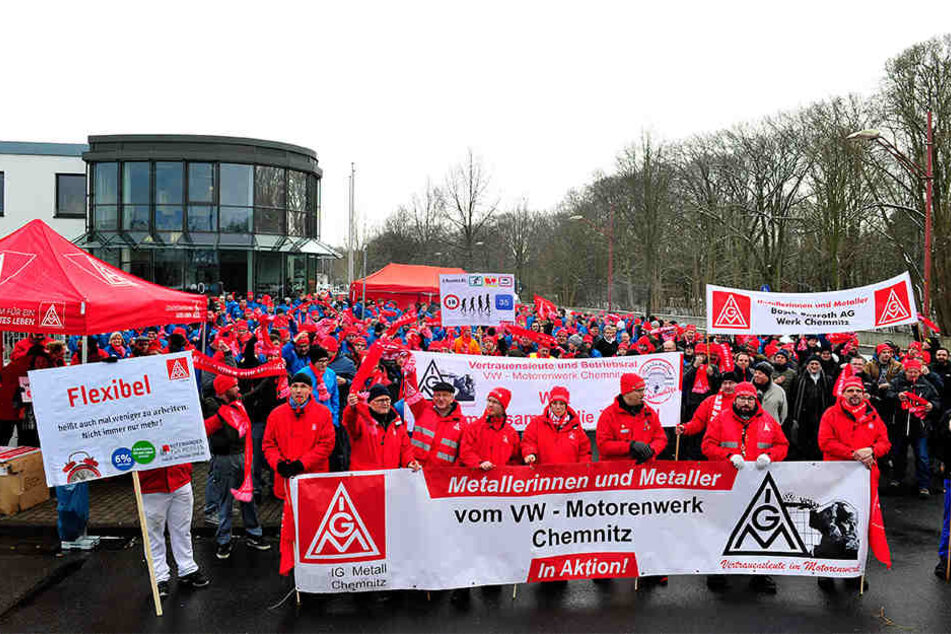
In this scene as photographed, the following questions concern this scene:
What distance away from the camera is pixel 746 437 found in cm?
621

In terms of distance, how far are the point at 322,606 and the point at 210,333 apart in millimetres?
10345

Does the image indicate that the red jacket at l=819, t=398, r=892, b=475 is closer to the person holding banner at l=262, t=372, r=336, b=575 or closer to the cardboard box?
the person holding banner at l=262, t=372, r=336, b=575

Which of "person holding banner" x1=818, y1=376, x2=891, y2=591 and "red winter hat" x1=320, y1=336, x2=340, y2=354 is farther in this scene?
"red winter hat" x1=320, y1=336, x2=340, y2=354

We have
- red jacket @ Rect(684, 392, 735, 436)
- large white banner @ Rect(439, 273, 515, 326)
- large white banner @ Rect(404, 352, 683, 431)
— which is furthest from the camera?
large white banner @ Rect(439, 273, 515, 326)

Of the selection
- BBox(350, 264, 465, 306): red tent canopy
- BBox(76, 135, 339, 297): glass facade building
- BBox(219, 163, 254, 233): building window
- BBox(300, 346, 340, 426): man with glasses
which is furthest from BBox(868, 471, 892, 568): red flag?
BBox(219, 163, 254, 233): building window

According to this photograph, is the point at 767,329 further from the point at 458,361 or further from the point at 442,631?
the point at 442,631

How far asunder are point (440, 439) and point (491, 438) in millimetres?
430

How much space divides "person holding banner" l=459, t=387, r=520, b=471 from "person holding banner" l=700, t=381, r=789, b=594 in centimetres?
185

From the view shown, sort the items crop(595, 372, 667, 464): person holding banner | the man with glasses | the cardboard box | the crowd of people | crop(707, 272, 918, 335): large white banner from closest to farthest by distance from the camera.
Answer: the crowd of people, crop(595, 372, 667, 464): person holding banner, the cardboard box, the man with glasses, crop(707, 272, 918, 335): large white banner

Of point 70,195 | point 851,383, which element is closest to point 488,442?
point 851,383

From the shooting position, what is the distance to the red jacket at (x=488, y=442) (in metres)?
5.96

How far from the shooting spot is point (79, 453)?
5.53m

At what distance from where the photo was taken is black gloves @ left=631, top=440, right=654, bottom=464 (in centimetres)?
564

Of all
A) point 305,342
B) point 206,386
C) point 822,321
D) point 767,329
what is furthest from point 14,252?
point 822,321
